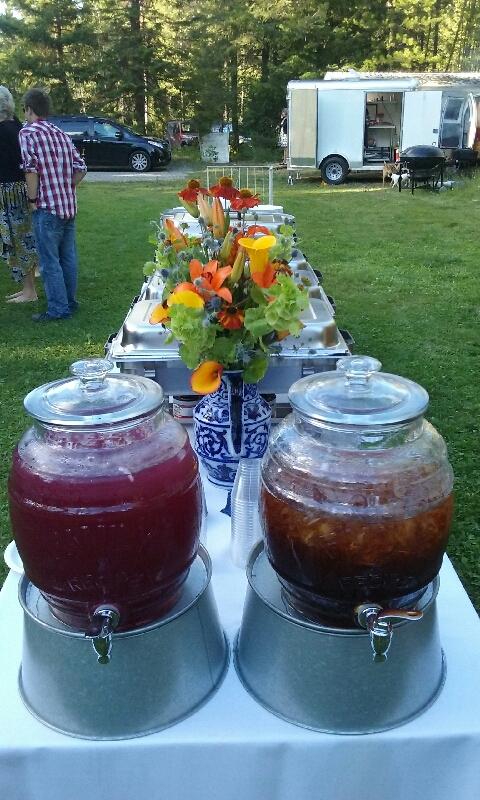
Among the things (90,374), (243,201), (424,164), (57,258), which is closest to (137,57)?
(424,164)

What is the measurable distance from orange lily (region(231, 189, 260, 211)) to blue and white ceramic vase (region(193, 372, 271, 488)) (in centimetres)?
42

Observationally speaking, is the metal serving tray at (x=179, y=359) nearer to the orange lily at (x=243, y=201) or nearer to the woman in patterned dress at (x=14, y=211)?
the orange lily at (x=243, y=201)

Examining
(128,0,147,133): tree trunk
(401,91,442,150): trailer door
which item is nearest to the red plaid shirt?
(401,91,442,150): trailer door

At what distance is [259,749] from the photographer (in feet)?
3.13

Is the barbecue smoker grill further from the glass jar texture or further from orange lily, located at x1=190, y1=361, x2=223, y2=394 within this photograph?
the glass jar texture

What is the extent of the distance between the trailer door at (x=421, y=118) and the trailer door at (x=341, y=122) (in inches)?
35.6

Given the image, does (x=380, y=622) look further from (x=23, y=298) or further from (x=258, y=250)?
(x=23, y=298)

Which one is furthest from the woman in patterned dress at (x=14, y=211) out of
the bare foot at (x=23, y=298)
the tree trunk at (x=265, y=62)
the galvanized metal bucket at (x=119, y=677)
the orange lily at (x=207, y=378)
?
the tree trunk at (x=265, y=62)

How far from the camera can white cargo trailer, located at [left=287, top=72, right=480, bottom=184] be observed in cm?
1294

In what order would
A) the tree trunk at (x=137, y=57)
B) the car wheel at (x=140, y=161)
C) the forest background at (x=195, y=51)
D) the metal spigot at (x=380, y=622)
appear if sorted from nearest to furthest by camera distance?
the metal spigot at (x=380, y=622), the car wheel at (x=140, y=161), the forest background at (x=195, y=51), the tree trunk at (x=137, y=57)

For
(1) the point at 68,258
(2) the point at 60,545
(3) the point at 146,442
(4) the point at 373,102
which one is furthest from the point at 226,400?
(4) the point at 373,102

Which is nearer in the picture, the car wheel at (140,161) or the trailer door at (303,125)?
the trailer door at (303,125)

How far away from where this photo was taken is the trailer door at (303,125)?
42.3ft

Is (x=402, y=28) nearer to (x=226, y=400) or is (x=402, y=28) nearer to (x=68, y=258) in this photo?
(x=68, y=258)
